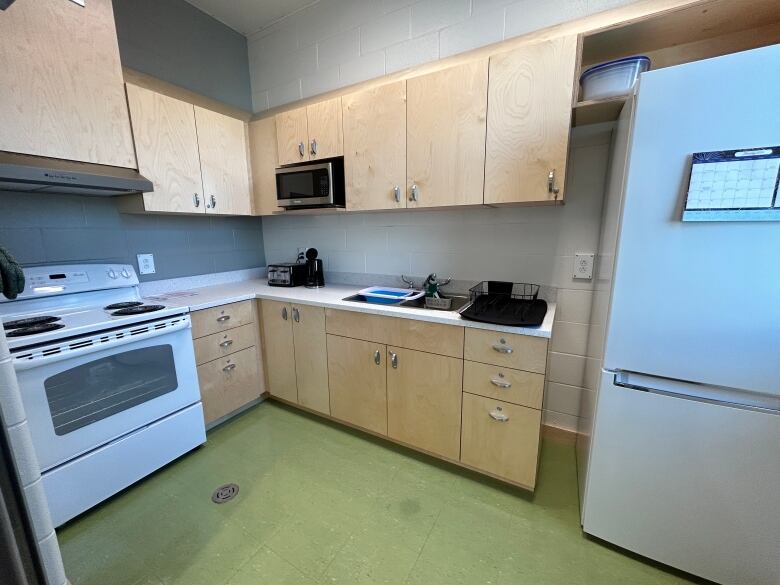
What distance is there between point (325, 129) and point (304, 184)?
39 cm

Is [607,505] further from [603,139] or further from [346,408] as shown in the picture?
[603,139]

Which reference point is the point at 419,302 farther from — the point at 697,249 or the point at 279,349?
the point at 697,249

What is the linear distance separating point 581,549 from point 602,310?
3.44 ft

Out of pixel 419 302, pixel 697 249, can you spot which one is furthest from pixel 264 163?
pixel 697 249

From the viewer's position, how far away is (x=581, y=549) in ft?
4.61

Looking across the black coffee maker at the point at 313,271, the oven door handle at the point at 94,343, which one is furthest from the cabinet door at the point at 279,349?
the oven door handle at the point at 94,343

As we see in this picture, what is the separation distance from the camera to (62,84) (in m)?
1.59

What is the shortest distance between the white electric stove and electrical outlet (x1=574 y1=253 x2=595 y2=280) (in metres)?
2.29

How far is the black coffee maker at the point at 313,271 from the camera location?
2.55 meters

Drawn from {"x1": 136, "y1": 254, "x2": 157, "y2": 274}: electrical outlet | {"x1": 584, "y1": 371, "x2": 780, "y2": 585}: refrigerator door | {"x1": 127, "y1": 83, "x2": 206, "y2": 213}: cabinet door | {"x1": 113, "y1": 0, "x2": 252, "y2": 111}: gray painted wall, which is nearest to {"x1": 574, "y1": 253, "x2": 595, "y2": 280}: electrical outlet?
{"x1": 584, "y1": 371, "x2": 780, "y2": 585}: refrigerator door

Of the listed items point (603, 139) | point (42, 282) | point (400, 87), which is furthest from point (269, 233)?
point (603, 139)

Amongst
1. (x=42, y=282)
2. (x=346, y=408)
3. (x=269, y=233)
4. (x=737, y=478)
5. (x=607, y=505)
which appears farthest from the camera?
(x=269, y=233)

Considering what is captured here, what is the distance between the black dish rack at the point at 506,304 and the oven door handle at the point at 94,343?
1.62 metres

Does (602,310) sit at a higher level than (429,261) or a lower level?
lower
